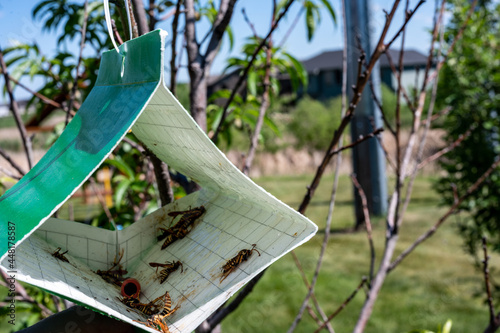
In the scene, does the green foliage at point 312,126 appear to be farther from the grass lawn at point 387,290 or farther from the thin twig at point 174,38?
the thin twig at point 174,38

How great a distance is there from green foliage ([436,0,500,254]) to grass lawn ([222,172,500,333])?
0.31m

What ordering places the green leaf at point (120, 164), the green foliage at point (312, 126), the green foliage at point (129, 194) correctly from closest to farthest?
the green leaf at point (120, 164) → the green foliage at point (129, 194) → the green foliage at point (312, 126)

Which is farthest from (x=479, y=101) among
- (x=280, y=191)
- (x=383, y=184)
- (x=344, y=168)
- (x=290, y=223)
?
(x=344, y=168)

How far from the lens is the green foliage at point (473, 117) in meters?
2.82

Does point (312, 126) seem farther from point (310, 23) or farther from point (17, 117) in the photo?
point (17, 117)

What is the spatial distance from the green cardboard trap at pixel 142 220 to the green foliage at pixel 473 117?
8.35 feet

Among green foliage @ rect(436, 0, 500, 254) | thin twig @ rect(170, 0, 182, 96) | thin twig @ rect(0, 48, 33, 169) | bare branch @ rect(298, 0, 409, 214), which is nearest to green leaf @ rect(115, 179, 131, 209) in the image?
thin twig @ rect(0, 48, 33, 169)

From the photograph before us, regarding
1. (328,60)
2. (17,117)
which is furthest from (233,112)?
(328,60)

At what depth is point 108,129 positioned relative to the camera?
0.41 meters

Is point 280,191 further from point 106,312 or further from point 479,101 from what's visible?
point 106,312

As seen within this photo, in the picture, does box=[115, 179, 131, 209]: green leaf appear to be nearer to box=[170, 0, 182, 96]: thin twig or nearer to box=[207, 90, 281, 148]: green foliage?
box=[207, 90, 281, 148]: green foliage

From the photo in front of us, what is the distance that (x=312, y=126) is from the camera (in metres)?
14.0

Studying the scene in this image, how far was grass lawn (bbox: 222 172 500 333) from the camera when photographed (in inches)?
→ 128

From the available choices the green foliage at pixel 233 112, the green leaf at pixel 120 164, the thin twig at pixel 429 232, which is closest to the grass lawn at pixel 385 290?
the green leaf at pixel 120 164
